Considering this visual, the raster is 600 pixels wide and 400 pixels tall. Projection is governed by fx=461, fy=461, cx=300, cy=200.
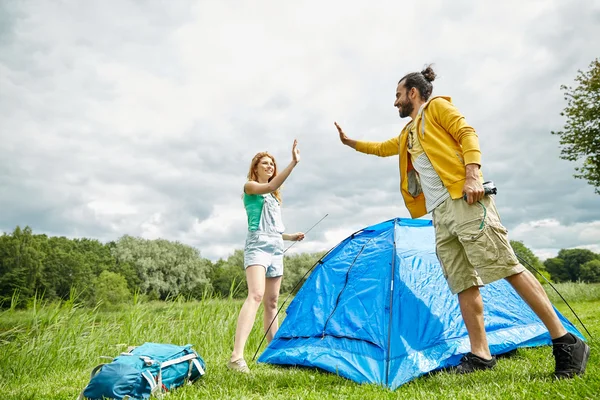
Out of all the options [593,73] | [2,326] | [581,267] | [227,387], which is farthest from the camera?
[581,267]

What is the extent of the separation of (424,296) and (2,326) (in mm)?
4865

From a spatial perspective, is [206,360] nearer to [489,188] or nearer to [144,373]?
[144,373]

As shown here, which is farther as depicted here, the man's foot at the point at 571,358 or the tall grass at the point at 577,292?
the tall grass at the point at 577,292

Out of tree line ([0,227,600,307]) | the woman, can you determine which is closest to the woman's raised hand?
the woman

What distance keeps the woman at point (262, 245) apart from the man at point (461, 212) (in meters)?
0.97

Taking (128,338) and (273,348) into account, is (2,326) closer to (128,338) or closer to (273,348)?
(128,338)

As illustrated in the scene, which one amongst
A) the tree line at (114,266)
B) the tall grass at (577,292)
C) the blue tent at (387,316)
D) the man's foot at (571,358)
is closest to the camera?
the man's foot at (571,358)

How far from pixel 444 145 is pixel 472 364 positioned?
1.50 m

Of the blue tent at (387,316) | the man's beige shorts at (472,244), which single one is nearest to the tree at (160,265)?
the blue tent at (387,316)

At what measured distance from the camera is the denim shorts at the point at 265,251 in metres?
3.79

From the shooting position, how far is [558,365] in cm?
268

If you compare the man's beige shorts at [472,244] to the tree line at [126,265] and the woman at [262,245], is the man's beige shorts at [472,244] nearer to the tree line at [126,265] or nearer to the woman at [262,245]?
the woman at [262,245]

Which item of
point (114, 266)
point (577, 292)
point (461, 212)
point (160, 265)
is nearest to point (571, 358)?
point (461, 212)

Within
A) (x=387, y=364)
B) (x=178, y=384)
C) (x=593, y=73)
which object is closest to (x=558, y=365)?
(x=387, y=364)
